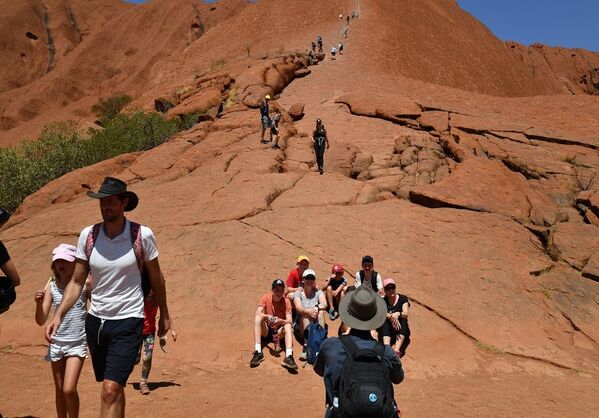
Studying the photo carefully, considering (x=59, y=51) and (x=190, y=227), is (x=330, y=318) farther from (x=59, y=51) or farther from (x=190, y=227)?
(x=59, y=51)

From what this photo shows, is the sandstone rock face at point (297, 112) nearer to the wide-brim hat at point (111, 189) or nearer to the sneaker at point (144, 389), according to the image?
the sneaker at point (144, 389)

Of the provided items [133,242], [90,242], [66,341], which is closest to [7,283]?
[66,341]

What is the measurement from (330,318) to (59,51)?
75.8 metres

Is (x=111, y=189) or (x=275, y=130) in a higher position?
(x=275, y=130)

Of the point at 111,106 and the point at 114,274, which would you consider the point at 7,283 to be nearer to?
the point at 114,274

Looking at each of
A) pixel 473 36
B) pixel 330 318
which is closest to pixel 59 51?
pixel 473 36

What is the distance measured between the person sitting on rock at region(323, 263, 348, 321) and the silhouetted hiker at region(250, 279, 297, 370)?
Answer: 3.09 ft

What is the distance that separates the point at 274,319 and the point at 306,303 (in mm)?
537

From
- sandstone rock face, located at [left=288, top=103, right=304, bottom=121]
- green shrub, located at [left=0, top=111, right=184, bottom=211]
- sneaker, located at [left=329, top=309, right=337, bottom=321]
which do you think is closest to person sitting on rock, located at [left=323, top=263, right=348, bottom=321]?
sneaker, located at [left=329, top=309, right=337, bottom=321]

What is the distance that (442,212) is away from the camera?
10.6 meters

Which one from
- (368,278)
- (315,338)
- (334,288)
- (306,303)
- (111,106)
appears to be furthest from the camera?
(111,106)

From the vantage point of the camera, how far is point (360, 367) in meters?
2.80

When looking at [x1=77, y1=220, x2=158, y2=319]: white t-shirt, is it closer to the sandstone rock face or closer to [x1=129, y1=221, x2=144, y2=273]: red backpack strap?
[x1=129, y1=221, x2=144, y2=273]: red backpack strap

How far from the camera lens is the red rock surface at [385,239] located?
629cm
